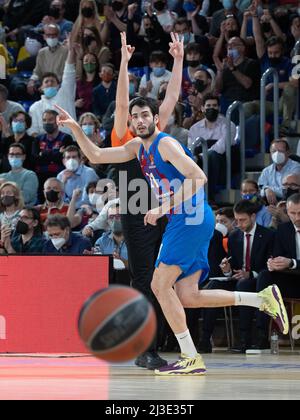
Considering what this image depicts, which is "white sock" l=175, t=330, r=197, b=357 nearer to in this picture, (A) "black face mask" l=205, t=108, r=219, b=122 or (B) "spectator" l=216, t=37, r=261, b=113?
(A) "black face mask" l=205, t=108, r=219, b=122

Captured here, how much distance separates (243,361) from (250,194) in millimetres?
3202

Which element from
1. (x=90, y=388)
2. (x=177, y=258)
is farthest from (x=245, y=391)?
(x=177, y=258)

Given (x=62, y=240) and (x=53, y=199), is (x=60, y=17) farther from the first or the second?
(x=62, y=240)

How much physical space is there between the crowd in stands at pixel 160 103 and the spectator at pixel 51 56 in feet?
0.05

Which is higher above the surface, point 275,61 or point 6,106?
point 275,61

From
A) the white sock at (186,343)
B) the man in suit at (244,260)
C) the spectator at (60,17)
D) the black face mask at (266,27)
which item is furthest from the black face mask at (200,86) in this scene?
the white sock at (186,343)

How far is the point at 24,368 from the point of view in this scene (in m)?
10.4

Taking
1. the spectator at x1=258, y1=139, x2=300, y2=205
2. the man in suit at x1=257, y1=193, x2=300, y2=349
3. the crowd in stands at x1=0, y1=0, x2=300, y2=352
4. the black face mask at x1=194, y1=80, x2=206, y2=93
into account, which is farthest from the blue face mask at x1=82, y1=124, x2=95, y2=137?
the man in suit at x1=257, y1=193, x2=300, y2=349

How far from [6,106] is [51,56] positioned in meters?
1.35

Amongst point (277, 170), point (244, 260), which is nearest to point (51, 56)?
point (277, 170)

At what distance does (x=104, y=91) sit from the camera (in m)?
17.8

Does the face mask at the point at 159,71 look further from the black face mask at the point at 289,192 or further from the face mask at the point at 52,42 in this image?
the black face mask at the point at 289,192

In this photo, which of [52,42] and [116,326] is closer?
[116,326]

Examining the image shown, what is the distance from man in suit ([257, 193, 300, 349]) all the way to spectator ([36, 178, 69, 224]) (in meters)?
3.69
